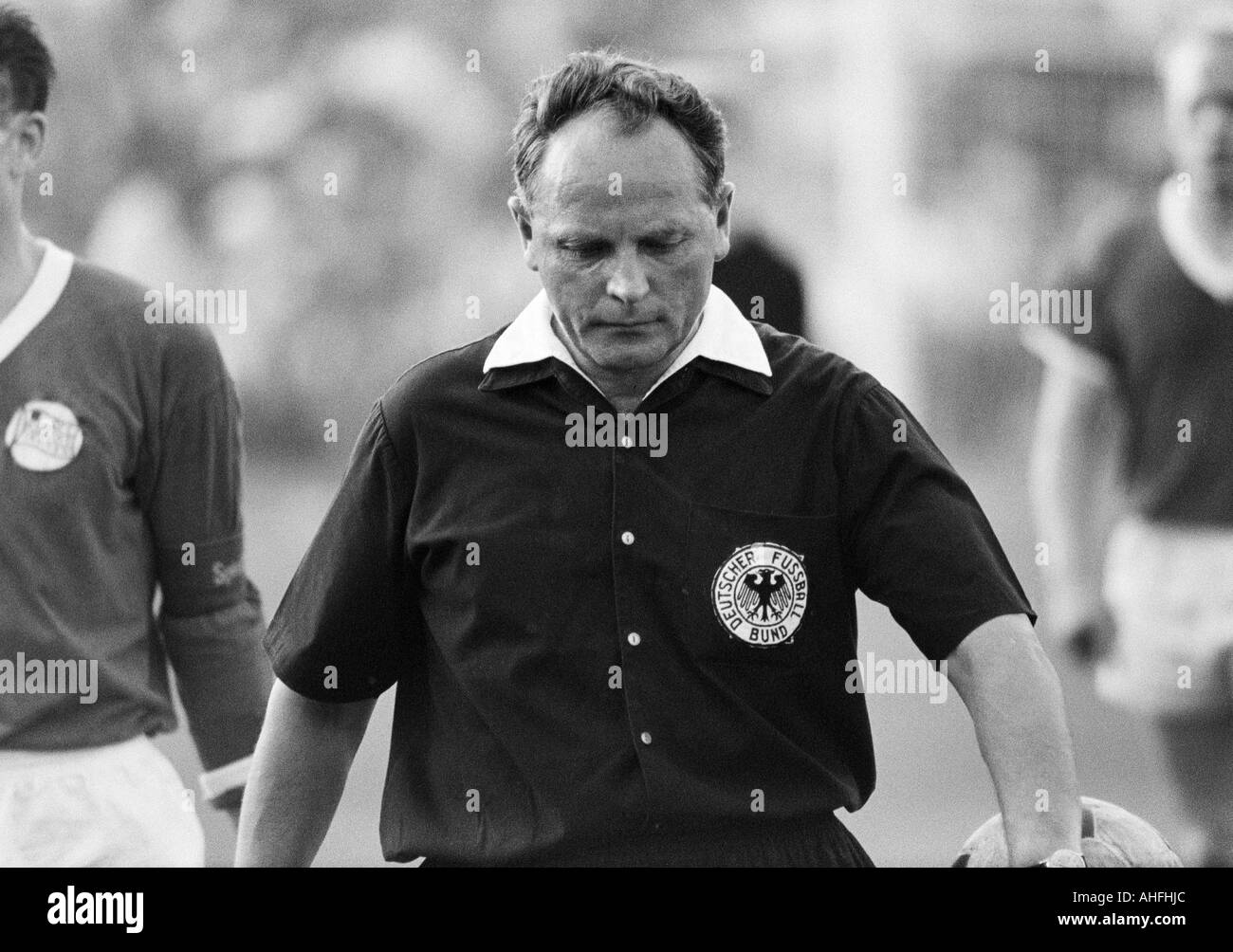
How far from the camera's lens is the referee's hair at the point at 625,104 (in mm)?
1717

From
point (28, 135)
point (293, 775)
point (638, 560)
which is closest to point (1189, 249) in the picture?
point (638, 560)

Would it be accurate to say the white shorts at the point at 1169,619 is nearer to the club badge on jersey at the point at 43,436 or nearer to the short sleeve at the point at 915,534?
the short sleeve at the point at 915,534

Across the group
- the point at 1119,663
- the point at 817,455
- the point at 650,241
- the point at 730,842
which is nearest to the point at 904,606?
the point at 817,455

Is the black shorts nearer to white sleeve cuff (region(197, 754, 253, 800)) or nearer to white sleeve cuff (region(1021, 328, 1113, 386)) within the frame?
white sleeve cuff (region(197, 754, 253, 800))

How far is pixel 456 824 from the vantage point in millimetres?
1774

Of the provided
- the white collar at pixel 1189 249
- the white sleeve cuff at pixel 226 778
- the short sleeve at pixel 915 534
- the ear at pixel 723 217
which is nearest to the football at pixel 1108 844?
the short sleeve at pixel 915 534

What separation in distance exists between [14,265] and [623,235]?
129 cm

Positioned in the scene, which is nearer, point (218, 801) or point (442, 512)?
point (442, 512)

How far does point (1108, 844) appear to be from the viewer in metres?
1.90

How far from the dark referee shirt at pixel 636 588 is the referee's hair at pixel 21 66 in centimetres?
114

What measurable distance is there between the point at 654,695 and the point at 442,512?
0.28 meters

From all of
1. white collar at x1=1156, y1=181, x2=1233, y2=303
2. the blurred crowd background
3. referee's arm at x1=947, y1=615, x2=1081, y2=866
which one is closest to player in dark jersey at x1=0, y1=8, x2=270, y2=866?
the blurred crowd background

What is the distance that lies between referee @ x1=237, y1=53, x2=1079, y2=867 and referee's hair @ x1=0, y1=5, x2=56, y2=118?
1.13 metres
